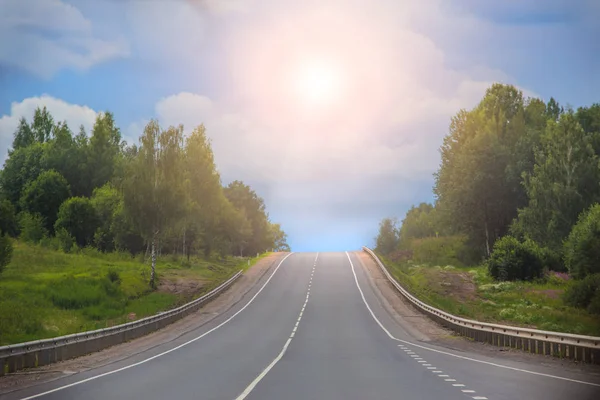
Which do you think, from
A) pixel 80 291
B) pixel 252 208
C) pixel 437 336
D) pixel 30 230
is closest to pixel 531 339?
pixel 437 336

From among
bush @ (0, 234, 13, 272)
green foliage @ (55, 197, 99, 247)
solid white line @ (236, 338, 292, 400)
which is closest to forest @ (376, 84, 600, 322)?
solid white line @ (236, 338, 292, 400)

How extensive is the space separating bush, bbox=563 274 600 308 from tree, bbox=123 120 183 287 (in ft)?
115

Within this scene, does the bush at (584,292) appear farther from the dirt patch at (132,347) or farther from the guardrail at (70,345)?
the guardrail at (70,345)

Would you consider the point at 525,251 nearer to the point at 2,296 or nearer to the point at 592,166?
the point at 592,166

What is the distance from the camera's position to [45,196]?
96.8 m

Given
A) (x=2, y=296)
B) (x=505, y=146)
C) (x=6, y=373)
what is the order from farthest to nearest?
(x=505, y=146), (x=2, y=296), (x=6, y=373)

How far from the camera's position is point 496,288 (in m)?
53.2

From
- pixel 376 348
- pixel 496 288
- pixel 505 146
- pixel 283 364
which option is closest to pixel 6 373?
pixel 283 364

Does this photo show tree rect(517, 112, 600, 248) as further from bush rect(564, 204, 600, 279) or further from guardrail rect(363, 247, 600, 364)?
guardrail rect(363, 247, 600, 364)

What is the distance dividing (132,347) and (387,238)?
137722 mm

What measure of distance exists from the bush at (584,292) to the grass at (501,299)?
2.44 feet

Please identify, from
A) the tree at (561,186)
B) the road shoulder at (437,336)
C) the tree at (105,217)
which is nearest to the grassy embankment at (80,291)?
the tree at (105,217)

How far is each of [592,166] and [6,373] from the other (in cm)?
6363

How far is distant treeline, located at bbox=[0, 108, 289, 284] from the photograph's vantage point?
57469 mm
